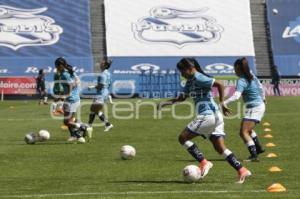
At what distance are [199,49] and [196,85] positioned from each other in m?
45.9

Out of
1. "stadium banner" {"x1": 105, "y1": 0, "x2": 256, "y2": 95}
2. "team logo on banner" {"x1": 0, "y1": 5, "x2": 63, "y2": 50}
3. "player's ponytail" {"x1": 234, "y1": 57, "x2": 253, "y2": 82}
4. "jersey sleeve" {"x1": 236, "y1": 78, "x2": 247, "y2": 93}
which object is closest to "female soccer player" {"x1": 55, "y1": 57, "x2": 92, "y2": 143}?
"jersey sleeve" {"x1": 236, "y1": 78, "x2": 247, "y2": 93}

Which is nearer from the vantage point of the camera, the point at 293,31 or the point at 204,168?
the point at 204,168

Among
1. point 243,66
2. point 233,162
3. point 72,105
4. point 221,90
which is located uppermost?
point 243,66

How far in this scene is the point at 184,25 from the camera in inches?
2370

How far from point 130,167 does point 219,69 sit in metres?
41.7

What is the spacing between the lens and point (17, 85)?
48.9 metres

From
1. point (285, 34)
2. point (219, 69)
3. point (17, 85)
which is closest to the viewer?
point (17, 85)

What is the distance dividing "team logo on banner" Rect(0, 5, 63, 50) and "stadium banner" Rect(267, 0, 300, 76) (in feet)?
57.0

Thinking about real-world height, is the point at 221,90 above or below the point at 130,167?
above

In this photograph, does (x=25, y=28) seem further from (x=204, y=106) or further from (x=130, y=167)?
(x=204, y=106)

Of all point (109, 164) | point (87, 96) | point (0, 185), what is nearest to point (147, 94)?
point (87, 96)

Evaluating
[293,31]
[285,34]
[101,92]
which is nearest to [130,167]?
[101,92]

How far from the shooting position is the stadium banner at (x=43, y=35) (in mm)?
53562

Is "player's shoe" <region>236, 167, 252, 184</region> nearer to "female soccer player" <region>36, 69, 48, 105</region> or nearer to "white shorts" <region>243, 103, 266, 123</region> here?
"white shorts" <region>243, 103, 266, 123</region>
